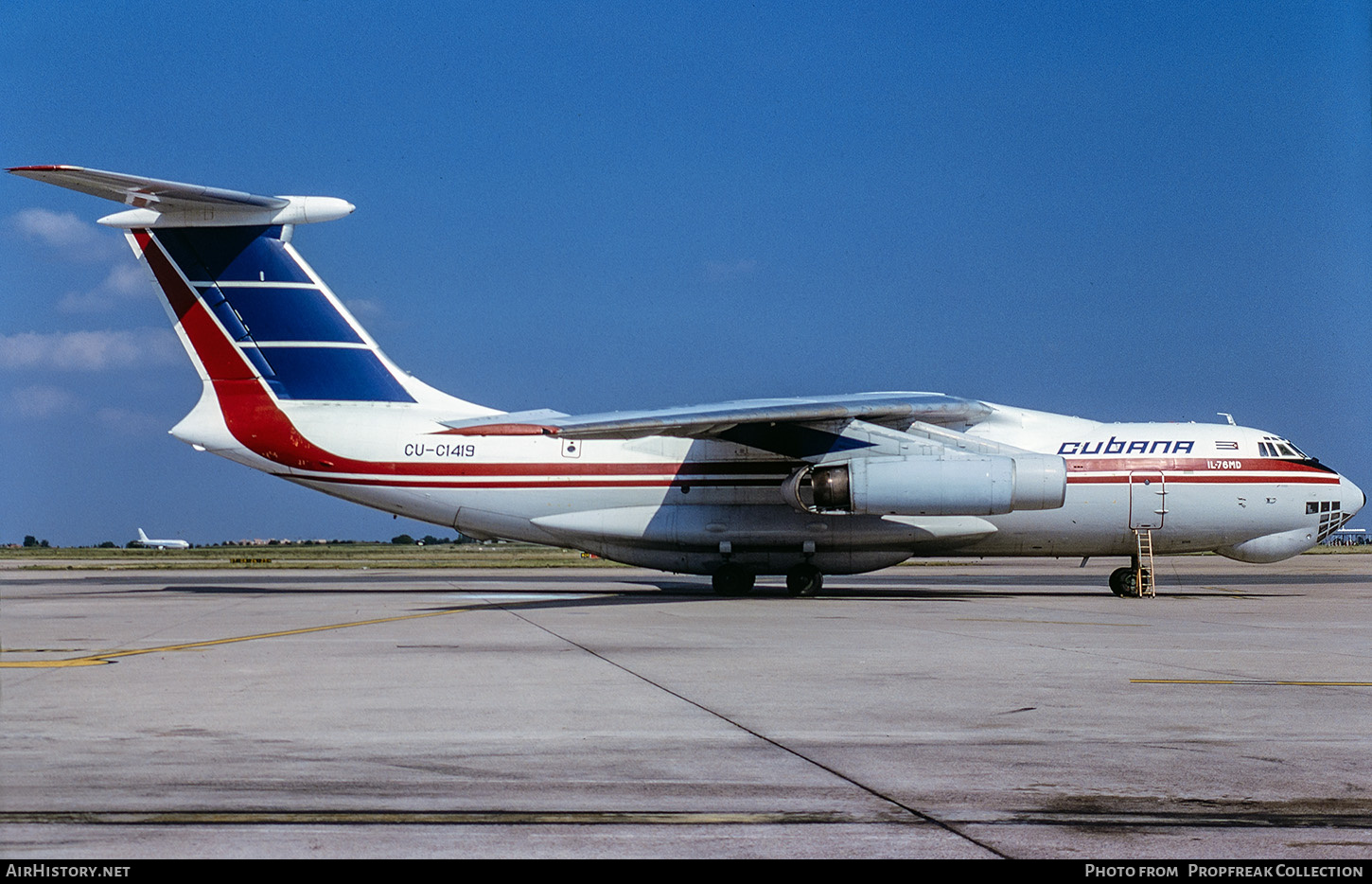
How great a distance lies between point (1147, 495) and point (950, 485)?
181 inches

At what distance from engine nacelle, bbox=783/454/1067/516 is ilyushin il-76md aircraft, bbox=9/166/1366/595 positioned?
60 cm

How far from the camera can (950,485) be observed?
19859 millimetres

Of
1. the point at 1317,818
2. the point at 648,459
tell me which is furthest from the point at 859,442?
the point at 1317,818

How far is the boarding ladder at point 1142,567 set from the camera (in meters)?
21.9

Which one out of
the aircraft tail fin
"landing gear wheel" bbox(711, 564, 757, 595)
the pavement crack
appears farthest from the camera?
"landing gear wheel" bbox(711, 564, 757, 595)

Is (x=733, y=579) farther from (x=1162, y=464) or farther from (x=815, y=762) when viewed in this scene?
(x=815, y=762)

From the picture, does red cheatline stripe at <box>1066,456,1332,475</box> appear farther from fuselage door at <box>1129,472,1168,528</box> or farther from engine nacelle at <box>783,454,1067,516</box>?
engine nacelle at <box>783,454,1067,516</box>

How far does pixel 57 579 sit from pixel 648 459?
1658cm

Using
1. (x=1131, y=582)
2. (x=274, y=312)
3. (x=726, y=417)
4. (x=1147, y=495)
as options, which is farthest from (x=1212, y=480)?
(x=274, y=312)

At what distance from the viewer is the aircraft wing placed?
19281 mm

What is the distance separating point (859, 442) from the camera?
69.0 feet

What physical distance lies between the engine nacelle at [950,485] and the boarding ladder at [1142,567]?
112 inches

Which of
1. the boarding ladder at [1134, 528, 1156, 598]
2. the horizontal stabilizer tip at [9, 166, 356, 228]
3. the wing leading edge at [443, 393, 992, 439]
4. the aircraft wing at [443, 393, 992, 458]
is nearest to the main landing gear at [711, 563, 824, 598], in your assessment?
the aircraft wing at [443, 393, 992, 458]

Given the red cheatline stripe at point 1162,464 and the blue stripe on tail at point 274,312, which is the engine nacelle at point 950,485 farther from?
the blue stripe on tail at point 274,312
